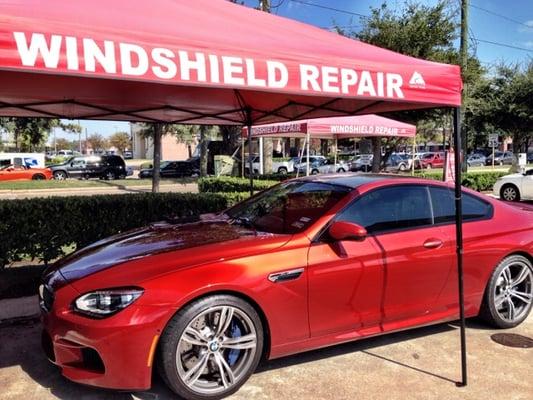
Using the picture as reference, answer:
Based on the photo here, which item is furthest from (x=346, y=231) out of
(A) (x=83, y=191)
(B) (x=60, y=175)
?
(B) (x=60, y=175)

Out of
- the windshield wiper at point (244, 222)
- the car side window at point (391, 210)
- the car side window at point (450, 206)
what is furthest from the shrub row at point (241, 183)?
the car side window at point (391, 210)

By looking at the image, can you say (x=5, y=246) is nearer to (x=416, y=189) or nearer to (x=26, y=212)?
(x=26, y=212)

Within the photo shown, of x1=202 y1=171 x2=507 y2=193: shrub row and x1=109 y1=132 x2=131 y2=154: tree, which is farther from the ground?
x1=109 y1=132 x2=131 y2=154: tree

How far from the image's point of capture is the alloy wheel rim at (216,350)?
126 inches

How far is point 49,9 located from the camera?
9.71ft

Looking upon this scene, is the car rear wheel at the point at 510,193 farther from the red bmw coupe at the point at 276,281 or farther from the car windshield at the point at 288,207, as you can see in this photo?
the car windshield at the point at 288,207

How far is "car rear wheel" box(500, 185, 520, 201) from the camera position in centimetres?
1678

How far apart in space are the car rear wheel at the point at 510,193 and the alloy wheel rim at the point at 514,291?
44.2 ft

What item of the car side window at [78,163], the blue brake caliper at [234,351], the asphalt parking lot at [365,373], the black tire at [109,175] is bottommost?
the asphalt parking lot at [365,373]

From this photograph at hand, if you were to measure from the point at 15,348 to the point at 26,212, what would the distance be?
2.11 metres

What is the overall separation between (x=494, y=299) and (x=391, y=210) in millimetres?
1336

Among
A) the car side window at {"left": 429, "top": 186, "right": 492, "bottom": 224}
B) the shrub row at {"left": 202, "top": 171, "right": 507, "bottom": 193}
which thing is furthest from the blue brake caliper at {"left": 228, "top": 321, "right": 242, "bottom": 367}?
the shrub row at {"left": 202, "top": 171, "right": 507, "bottom": 193}

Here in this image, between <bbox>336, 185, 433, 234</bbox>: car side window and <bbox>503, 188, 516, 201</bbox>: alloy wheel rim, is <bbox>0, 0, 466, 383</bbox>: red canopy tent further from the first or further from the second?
<bbox>503, 188, 516, 201</bbox>: alloy wheel rim

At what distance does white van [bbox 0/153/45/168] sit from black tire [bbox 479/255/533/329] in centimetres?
2975
